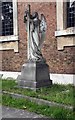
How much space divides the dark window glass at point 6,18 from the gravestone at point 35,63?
17.5ft

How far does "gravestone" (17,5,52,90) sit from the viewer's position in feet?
37.1

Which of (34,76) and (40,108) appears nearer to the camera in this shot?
(40,108)

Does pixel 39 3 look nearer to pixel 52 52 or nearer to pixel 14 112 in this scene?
pixel 52 52

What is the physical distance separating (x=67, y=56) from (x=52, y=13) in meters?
2.23

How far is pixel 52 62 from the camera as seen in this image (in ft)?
46.7

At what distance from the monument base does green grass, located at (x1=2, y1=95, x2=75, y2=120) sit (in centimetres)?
115

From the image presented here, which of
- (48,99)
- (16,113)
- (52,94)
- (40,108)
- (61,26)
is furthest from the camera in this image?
(61,26)

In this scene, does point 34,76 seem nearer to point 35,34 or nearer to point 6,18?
point 35,34

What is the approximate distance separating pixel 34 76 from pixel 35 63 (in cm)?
48

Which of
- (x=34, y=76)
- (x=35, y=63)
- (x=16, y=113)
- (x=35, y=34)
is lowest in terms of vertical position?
(x=16, y=113)

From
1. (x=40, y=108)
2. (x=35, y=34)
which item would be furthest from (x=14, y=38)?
(x=40, y=108)

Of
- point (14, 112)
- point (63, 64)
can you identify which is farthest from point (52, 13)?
point (14, 112)

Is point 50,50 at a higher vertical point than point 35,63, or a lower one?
higher

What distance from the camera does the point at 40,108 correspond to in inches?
341
